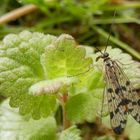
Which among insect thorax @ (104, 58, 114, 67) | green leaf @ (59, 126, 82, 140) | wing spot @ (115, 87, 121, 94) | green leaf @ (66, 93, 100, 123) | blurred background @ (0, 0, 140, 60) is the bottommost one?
green leaf @ (59, 126, 82, 140)

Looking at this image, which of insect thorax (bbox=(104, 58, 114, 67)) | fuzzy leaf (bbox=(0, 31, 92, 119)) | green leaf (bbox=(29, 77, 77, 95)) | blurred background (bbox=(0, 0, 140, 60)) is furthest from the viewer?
blurred background (bbox=(0, 0, 140, 60))

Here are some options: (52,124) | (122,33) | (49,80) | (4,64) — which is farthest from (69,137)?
(122,33)

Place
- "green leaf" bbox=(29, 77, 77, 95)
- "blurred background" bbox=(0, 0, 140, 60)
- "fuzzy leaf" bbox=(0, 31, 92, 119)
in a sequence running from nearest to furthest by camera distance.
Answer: "green leaf" bbox=(29, 77, 77, 95) < "fuzzy leaf" bbox=(0, 31, 92, 119) < "blurred background" bbox=(0, 0, 140, 60)

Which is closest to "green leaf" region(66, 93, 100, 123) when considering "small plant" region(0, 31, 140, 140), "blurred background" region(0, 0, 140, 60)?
"small plant" region(0, 31, 140, 140)

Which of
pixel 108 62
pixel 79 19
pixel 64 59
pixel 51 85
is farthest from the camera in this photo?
pixel 79 19

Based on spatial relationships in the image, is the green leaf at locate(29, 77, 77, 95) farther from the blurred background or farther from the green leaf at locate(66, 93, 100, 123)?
the blurred background

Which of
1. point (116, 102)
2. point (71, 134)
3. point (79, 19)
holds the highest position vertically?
point (79, 19)

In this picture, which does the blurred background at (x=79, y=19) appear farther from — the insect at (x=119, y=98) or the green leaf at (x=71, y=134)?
the green leaf at (x=71, y=134)

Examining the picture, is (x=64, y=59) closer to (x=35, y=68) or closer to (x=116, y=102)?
(x=35, y=68)

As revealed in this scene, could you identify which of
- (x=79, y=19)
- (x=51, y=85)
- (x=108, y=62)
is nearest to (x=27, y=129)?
(x=51, y=85)
